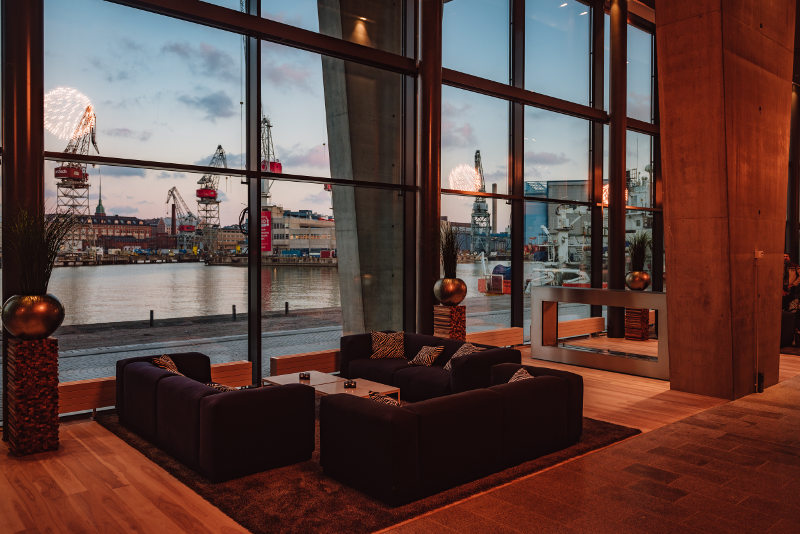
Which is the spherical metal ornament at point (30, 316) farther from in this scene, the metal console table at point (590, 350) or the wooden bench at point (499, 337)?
the metal console table at point (590, 350)

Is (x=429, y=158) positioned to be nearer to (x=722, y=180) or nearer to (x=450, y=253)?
(x=450, y=253)

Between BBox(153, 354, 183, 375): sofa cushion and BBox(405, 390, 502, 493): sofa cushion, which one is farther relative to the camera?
BBox(153, 354, 183, 375): sofa cushion

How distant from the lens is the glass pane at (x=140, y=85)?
18.4ft

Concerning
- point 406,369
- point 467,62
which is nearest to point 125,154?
point 406,369

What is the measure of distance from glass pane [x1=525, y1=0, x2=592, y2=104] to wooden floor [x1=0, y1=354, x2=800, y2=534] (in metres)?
6.41

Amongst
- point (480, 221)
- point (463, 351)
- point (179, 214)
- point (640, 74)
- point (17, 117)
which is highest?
point (640, 74)

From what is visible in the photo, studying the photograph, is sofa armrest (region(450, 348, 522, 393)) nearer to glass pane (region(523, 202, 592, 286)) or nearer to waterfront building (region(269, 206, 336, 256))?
waterfront building (region(269, 206, 336, 256))

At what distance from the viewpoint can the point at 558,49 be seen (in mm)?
10359

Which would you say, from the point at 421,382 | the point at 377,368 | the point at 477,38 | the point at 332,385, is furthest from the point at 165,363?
the point at 477,38

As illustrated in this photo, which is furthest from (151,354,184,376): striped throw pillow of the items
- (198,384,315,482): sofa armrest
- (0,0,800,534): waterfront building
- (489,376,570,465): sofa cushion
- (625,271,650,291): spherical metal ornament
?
(625,271,650,291): spherical metal ornament

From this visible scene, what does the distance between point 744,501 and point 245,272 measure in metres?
5.22

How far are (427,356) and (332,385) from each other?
1279 mm

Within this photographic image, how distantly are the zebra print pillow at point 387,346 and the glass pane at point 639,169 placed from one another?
6932 mm

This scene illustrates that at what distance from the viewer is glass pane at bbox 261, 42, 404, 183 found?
6.93 m
